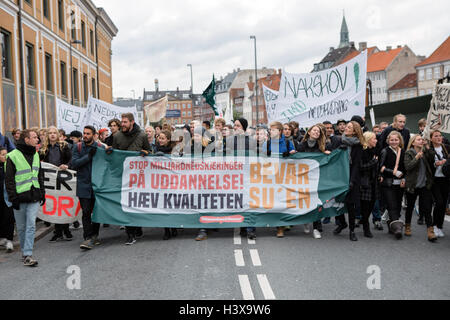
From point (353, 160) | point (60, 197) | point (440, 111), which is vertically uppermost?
point (440, 111)

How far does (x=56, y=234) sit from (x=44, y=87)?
60.2 ft

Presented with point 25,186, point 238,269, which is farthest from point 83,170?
point 238,269

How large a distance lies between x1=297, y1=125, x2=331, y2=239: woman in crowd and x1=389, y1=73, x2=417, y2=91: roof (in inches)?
3530

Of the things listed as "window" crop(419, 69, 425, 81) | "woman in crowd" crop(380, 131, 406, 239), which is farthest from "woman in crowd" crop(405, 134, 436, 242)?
"window" crop(419, 69, 425, 81)

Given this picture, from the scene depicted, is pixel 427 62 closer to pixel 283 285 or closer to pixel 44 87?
pixel 44 87

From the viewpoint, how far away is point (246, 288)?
18.3ft

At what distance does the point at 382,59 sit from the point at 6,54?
292 ft

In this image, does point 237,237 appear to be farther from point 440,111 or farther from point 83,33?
point 83,33

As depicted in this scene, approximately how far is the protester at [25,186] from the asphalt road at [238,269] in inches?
16.5

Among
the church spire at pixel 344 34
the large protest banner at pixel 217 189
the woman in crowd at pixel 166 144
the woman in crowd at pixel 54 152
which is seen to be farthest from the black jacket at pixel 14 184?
the church spire at pixel 344 34

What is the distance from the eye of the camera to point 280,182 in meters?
8.85

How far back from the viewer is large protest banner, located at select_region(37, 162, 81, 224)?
903cm

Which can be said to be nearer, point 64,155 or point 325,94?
point 64,155

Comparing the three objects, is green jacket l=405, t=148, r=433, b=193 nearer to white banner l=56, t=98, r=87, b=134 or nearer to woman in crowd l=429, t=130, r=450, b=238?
woman in crowd l=429, t=130, r=450, b=238
